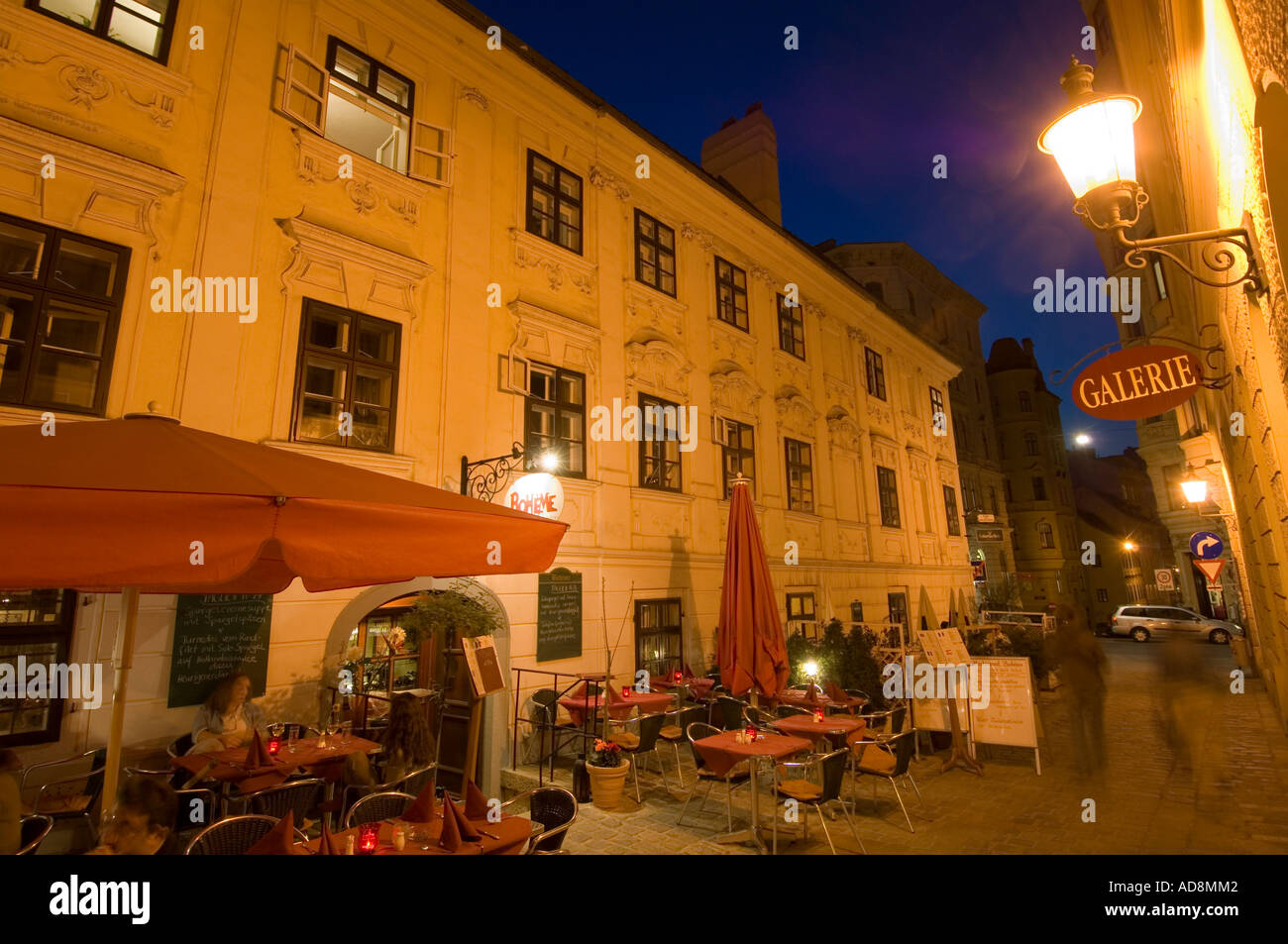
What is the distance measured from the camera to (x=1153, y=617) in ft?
96.2

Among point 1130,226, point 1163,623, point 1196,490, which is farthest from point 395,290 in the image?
point 1163,623

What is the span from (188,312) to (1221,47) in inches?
360

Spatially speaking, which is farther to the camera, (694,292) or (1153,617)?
(1153,617)

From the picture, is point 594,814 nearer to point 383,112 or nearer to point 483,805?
point 483,805

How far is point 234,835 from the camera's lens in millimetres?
3900

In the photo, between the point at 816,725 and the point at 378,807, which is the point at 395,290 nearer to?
the point at 378,807

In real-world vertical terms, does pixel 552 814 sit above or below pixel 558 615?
below

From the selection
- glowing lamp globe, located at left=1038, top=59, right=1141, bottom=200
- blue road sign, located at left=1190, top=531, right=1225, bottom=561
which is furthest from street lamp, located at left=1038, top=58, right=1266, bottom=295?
blue road sign, located at left=1190, top=531, right=1225, bottom=561

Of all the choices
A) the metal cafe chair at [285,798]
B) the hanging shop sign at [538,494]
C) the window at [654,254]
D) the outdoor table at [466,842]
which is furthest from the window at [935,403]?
the metal cafe chair at [285,798]

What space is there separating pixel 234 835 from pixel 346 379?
5605mm

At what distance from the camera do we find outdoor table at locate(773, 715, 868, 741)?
295 inches

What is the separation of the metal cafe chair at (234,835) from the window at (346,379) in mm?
4700

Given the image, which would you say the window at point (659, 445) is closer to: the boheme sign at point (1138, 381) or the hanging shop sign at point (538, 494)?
the hanging shop sign at point (538, 494)

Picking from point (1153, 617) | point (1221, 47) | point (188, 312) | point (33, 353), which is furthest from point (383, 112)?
point (1153, 617)
